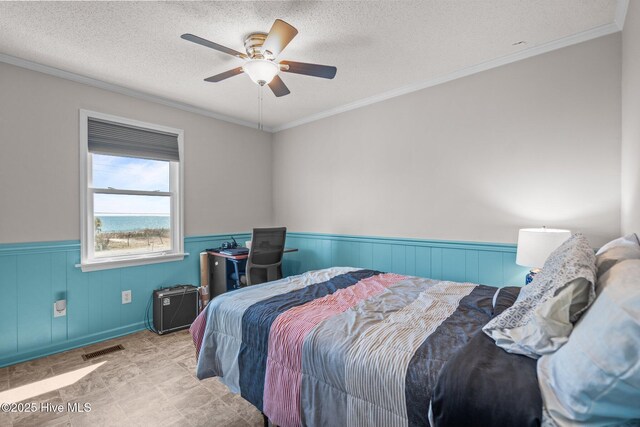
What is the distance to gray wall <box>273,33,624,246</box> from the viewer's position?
2.27 m

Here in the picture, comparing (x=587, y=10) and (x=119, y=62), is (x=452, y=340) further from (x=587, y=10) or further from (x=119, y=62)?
(x=119, y=62)

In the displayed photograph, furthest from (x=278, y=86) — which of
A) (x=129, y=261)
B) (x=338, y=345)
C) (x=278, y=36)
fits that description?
(x=129, y=261)

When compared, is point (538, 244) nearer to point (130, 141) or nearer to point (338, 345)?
point (338, 345)

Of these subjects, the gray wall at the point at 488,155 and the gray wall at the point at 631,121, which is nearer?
the gray wall at the point at 631,121

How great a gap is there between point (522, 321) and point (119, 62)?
3427 millimetres

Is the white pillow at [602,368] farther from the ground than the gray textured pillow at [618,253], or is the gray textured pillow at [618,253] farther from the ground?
the gray textured pillow at [618,253]

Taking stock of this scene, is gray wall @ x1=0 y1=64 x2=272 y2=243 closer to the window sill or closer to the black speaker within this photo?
the window sill

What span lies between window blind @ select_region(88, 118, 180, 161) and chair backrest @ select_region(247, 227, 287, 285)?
1483mm

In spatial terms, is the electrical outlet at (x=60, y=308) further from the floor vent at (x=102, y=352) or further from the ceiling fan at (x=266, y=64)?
the ceiling fan at (x=266, y=64)

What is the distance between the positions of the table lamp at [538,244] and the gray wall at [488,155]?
0.41m

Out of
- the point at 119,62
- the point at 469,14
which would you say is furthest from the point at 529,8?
the point at 119,62

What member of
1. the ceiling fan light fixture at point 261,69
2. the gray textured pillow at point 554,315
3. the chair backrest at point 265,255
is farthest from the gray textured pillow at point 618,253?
the chair backrest at point 265,255

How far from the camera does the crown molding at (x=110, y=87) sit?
8.58ft

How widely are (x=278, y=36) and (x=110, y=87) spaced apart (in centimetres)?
229
